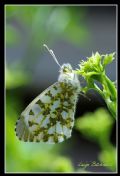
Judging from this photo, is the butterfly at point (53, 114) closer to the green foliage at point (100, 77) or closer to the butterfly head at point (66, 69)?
the butterfly head at point (66, 69)

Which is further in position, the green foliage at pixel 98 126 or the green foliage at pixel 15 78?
the green foliage at pixel 15 78

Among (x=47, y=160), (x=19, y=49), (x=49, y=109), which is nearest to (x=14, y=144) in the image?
(x=47, y=160)

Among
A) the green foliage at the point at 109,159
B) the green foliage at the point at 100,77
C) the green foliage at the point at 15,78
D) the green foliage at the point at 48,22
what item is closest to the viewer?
the green foliage at the point at 100,77

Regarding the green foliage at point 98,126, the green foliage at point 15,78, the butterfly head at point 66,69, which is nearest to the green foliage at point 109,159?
the green foliage at point 98,126

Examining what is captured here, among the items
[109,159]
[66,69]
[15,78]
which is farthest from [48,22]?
[109,159]

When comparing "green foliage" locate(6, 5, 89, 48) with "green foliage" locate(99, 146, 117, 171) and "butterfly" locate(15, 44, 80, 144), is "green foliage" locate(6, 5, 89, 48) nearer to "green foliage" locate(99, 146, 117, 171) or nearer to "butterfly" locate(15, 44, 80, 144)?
"butterfly" locate(15, 44, 80, 144)

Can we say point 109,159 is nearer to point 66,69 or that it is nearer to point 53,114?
point 53,114

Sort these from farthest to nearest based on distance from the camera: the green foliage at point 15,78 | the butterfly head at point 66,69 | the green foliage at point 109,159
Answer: the green foliage at point 15,78 → the butterfly head at point 66,69 → the green foliage at point 109,159

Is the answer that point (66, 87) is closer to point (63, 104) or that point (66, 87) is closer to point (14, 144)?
point (63, 104)

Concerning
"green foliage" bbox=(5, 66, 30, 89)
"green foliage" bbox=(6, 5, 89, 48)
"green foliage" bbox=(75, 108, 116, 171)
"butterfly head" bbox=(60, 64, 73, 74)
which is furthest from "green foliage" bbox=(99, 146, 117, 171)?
"green foliage" bbox=(6, 5, 89, 48)
